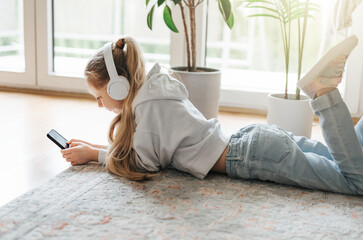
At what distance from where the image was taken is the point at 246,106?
261 centimetres

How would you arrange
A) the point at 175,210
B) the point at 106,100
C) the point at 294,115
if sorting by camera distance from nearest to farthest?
the point at 175,210, the point at 106,100, the point at 294,115

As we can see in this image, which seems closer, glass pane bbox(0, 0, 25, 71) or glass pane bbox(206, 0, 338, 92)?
glass pane bbox(206, 0, 338, 92)

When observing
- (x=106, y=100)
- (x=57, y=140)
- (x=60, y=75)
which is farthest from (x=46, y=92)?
(x=106, y=100)

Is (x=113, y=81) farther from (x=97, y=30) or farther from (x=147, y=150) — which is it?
(x=97, y=30)

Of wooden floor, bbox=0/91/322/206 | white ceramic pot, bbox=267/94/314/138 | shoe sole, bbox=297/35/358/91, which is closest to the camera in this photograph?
shoe sole, bbox=297/35/358/91

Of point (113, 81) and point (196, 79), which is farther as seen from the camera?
point (196, 79)

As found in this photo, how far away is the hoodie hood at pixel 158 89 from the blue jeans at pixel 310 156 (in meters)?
0.22

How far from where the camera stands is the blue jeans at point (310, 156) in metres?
1.34

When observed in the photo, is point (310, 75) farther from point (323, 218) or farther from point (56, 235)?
point (56, 235)

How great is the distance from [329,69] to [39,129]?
1255 mm

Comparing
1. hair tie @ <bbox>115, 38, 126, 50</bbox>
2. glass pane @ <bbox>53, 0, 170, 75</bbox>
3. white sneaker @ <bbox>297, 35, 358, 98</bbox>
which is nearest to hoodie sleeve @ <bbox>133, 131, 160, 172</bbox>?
hair tie @ <bbox>115, 38, 126, 50</bbox>

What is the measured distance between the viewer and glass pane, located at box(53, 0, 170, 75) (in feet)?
9.03

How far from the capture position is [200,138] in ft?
4.81

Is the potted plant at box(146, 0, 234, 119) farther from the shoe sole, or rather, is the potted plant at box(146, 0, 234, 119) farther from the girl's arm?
the shoe sole
